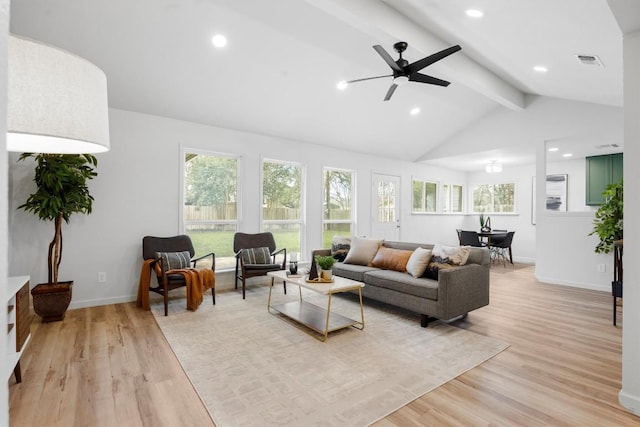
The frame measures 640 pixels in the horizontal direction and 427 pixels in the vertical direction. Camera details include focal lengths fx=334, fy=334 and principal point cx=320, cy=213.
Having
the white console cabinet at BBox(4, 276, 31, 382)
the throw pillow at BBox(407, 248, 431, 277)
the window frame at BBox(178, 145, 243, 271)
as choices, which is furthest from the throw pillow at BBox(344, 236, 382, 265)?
the white console cabinet at BBox(4, 276, 31, 382)

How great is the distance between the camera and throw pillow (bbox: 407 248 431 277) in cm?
380

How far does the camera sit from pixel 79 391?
2271 mm

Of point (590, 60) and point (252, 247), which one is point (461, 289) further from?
point (252, 247)

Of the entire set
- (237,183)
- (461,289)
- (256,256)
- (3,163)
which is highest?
(237,183)

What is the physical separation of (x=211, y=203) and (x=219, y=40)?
2.47m

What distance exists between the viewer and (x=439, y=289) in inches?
132

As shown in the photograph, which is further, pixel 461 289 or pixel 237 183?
pixel 237 183

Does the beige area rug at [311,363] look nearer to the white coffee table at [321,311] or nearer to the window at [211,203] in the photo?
the white coffee table at [321,311]

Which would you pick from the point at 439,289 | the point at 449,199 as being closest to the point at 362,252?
the point at 439,289

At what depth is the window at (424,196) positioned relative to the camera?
849 cm

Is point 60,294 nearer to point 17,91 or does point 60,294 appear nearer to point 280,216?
point 280,216

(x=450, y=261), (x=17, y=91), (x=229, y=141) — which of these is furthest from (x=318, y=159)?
(x=17, y=91)

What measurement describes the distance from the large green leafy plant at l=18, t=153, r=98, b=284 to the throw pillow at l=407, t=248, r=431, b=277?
3760mm

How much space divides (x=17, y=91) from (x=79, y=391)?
7.60ft
